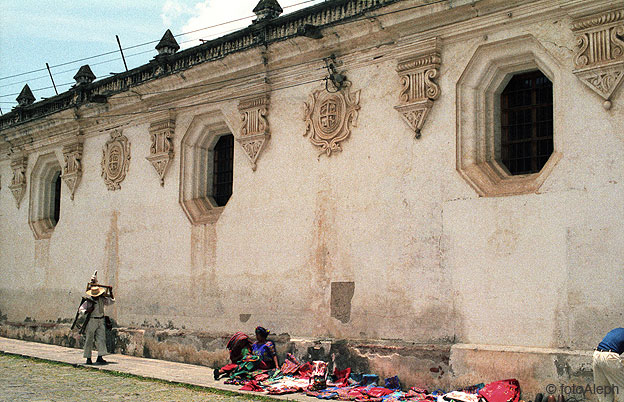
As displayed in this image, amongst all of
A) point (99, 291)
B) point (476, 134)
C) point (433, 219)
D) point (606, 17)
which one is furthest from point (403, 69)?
point (99, 291)

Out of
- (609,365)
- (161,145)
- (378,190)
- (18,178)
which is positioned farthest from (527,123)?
(18,178)

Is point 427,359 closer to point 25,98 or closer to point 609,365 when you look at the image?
point 609,365

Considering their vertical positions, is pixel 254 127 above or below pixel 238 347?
above

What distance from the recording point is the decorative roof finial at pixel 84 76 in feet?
56.3

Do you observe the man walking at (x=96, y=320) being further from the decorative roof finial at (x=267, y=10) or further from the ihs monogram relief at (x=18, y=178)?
the ihs monogram relief at (x=18, y=178)

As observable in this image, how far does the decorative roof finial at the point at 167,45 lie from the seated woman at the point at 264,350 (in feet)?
21.1

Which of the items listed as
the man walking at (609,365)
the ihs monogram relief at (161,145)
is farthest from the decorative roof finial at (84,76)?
the man walking at (609,365)

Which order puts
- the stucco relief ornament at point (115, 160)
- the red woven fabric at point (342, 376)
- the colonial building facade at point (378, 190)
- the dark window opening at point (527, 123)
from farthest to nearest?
the stucco relief ornament at point (115, 160)
the red woven fabric at point (342, 376)
the dark window opening at point (527, 123)
the colonial building facade at point (378, 190)

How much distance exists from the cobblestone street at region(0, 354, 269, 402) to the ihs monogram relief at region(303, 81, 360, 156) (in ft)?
13.6

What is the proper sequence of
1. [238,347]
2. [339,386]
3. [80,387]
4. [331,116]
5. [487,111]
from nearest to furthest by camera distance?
[487,111]
[339,386]
[80,387]
[331,116]
[238,347]

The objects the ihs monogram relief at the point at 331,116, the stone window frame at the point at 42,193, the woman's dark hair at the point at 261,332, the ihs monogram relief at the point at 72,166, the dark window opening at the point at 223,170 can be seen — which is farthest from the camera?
the stone window frame at the point at 42,193

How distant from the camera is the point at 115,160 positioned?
15469 millimetres

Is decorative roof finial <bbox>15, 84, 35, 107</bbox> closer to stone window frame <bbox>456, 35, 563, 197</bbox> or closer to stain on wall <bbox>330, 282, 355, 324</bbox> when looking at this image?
stain on wall <bbox>330, 282, 355, 324</bbox>

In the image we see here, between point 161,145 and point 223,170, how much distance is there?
1.47 meters
